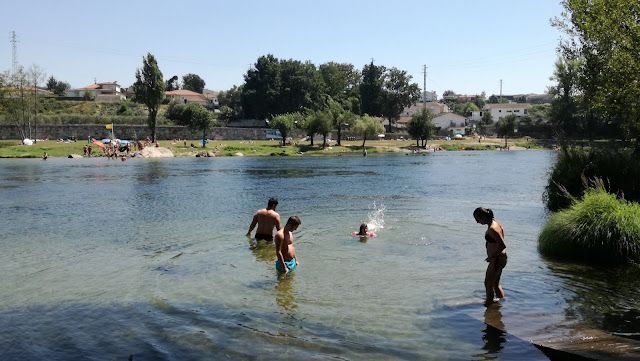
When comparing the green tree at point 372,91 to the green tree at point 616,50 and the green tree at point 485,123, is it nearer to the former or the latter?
the green tree at point 485,123

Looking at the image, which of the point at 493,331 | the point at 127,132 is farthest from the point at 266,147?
the point at 493,331

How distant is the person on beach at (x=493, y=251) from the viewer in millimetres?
11461

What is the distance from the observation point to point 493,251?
12117mm

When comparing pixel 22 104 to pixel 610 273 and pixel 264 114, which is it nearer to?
pixel 264 114

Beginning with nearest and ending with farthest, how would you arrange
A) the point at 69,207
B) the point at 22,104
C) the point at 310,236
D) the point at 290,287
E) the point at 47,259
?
1. the point at 290,287
2. the point at 47,259
3. the point at 310,236
4. the point at 69,207
5. the point at 22,104

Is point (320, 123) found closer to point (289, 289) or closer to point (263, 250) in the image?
point (263, 250)

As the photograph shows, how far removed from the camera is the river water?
10.5 m

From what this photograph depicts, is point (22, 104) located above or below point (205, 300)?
above

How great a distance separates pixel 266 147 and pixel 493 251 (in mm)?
88655

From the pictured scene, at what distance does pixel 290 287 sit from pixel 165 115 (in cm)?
12598

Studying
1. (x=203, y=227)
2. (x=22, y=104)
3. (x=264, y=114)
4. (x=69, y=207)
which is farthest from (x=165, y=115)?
(x=203, y=227)

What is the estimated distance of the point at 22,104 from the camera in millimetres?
93125

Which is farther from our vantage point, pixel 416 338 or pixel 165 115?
pixel 165 115

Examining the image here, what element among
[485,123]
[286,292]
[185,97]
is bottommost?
[286,292]
